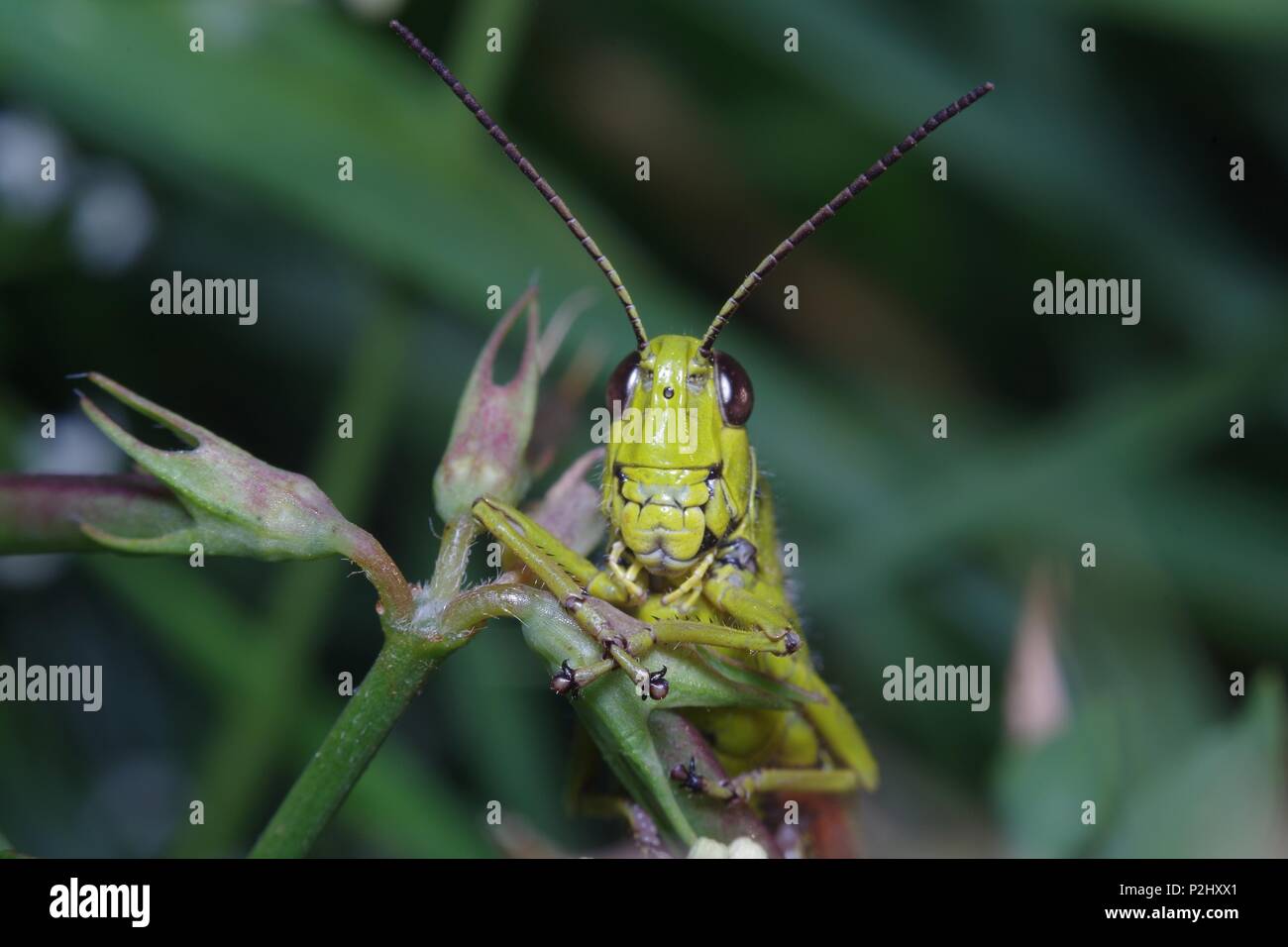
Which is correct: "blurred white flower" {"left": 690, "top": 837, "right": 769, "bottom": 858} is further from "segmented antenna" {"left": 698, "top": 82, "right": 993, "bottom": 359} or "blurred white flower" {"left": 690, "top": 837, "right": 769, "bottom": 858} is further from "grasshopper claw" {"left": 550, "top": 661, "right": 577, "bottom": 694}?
"segmented antenna" {"left": 698, "top": 82, "right": 993, "bottom": 359}

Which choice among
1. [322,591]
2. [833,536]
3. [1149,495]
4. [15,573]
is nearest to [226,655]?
[322,591]

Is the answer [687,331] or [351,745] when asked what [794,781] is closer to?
[351,745]

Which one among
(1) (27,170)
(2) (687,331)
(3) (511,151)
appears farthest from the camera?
(2) (687,331)

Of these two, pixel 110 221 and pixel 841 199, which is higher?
pixel 110 221

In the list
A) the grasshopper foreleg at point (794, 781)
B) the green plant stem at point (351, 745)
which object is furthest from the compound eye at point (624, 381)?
the green plant stem at point (351, 745)

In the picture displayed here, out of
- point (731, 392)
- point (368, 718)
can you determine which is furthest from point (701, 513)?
point (368, 718)

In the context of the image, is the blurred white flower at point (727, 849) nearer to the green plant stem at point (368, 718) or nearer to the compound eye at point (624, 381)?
the green plant stem at point (368, 718)

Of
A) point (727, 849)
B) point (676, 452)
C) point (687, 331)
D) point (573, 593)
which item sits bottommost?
point (727, 849)

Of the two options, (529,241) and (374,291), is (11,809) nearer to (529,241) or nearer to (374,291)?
(374,291)

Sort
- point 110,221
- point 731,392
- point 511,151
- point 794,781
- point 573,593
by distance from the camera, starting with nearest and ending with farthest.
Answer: point 573,593
point 511,151
point 731,392
point 794,781
point 110,221
